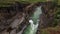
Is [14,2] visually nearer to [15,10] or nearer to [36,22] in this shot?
[15,10]

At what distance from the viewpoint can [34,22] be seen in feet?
9.24

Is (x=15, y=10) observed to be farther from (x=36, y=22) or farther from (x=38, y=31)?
(x=38, y=31)

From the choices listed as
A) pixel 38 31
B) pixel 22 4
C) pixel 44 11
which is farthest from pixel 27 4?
pixel 38 31

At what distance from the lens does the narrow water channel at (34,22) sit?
267cm

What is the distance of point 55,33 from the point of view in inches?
96.4

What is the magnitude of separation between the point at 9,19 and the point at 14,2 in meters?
0.32

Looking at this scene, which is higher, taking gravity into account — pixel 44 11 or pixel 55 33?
pixel 44 11

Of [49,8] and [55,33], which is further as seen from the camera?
[49,8]

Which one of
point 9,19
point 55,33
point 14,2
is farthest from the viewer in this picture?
point 14,2

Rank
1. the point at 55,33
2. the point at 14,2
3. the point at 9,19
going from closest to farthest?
the point at 55,33 → the point at 9,19 → the point at 14,2

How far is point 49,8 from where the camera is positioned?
272cm

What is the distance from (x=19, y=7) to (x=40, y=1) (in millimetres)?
343

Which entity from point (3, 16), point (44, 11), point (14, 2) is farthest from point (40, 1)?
point (3, 16)

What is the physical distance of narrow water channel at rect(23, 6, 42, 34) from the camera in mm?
2673
